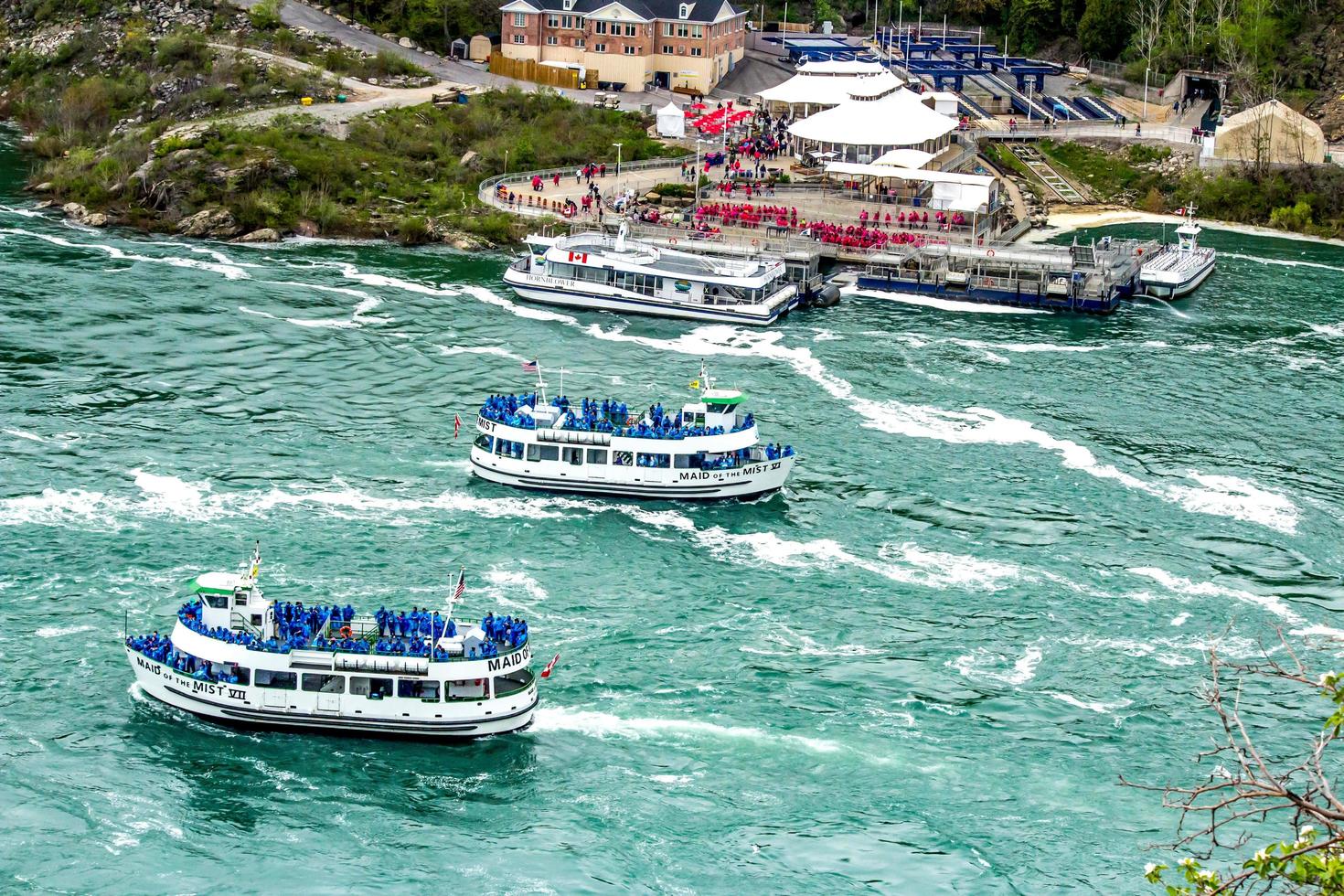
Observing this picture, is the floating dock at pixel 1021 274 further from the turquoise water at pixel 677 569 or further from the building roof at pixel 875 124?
the building roof at pixel 875 124

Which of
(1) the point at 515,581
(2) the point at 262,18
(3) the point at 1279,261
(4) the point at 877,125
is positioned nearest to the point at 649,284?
(4) the point at 877,125

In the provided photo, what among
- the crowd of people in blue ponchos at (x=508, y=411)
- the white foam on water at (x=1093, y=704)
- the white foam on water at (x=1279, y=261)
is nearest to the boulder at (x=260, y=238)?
the crowd of people in blue ponchos at (x=508, y=411)

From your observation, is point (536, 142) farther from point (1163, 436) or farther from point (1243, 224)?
point (1163, 436)

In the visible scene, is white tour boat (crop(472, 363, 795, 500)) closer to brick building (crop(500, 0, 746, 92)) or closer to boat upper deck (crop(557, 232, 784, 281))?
boat upper deck (crop(557, 232, 784, 281))

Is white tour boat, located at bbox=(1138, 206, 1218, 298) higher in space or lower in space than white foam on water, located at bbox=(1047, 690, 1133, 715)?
higher

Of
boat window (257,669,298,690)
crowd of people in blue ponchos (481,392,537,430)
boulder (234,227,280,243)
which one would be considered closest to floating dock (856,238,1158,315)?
boulder (234,227,280,243)
